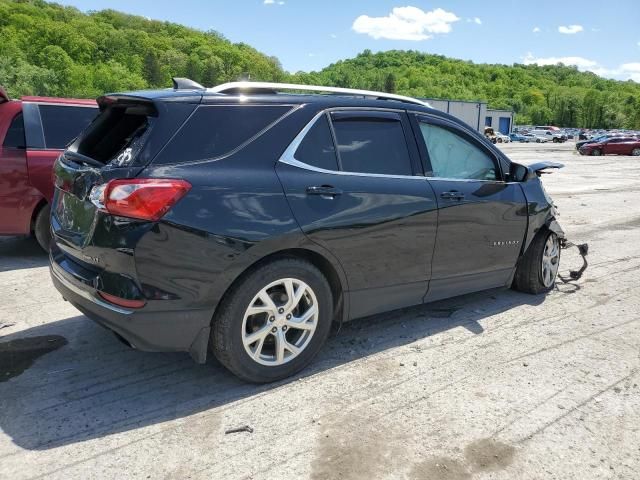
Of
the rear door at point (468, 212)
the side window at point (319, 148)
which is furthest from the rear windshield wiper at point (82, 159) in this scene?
the rear door at point (468, 212)

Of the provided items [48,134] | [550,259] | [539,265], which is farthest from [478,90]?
[48,134]

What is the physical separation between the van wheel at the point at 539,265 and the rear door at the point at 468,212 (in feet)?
1.18

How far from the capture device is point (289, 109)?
342 centimetres

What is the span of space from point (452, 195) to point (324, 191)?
1.20 metres

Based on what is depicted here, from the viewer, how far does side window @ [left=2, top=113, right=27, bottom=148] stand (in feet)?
19.2

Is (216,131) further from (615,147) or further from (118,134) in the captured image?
(615,147)

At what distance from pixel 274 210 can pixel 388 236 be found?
0.93 metres

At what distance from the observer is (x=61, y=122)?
20.6ft

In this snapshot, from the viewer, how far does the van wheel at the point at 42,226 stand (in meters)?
5.99

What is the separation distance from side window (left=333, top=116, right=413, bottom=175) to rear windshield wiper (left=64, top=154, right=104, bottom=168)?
1484mm

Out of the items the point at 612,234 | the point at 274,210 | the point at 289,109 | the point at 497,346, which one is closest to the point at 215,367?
the point at 274,210

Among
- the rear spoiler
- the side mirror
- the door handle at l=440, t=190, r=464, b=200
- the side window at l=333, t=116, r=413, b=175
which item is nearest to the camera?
the side window at l=333, t=116, r=413, b=175

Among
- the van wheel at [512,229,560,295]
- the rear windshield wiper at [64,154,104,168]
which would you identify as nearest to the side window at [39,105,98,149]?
the rear windshield wiper at [64,154,104,168]

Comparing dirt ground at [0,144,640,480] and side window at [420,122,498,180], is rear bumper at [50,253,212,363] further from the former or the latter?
side window at [420,122,498,180]
